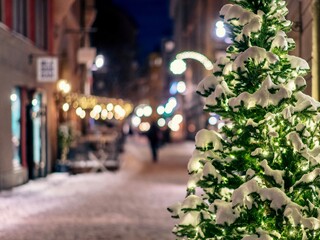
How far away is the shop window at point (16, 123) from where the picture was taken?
68.6 ft

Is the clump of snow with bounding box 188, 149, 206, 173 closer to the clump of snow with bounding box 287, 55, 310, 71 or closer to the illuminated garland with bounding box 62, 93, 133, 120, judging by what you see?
the clump of snow with bounding box 287, 55, 310, 71

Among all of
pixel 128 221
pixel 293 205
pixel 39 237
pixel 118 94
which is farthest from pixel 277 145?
pixel 118 94

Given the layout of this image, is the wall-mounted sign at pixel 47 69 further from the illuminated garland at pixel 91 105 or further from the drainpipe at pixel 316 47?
the drainpipe at pixel 316 47

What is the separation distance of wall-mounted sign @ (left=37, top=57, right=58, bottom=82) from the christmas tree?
1714cm

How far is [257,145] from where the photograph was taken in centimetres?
582

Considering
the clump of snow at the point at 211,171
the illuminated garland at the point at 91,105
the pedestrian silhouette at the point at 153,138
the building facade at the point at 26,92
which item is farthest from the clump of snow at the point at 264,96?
the pedestrian silhouette at the point at 153,138

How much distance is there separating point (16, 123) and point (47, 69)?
258 cm

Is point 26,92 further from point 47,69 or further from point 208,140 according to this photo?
→ point 208,140

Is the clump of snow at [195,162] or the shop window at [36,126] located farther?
the shop window at [36,126]

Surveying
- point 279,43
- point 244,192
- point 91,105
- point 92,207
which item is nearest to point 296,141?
point 244,192

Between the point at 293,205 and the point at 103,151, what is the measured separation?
25119 mm

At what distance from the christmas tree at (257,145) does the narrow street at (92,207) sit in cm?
567

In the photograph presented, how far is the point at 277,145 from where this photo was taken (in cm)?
579

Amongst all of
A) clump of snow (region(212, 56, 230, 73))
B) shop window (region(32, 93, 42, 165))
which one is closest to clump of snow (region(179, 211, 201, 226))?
clump of snow (region(212, 56, 230, 73))
